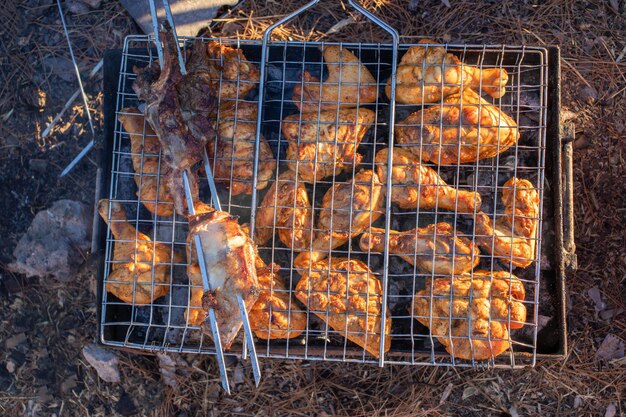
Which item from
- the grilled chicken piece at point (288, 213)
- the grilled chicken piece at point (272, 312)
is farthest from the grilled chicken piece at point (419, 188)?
the grilled chicken piece at point (272, 312)

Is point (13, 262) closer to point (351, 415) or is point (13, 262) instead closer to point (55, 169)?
point (55, 169)

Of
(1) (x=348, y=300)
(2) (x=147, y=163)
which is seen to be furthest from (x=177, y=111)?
(1) (x=348, y=300)

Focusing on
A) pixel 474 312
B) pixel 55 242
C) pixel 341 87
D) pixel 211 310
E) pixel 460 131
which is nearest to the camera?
pixel 211 310

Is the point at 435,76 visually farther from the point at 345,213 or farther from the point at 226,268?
the point at 226,268

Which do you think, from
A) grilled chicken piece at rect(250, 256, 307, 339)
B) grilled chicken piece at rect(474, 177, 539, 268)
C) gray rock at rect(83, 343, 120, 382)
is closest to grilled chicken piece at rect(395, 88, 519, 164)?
grilled chicken piece at rect(474, 177, 539, 268)

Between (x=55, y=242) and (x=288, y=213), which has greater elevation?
(x=288, y=213)

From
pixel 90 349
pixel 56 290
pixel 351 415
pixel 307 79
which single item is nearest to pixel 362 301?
pixel 351 415

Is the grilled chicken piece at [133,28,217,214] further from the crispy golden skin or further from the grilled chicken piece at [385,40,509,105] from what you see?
the grilled chicken piece at [385,40,509,105]

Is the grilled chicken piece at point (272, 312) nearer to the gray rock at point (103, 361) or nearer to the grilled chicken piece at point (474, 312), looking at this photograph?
the grilled chicken piece at point (474, 312)
